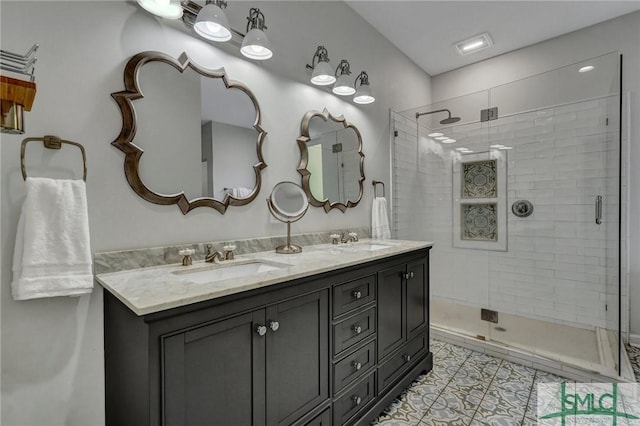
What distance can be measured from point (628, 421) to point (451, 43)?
319 cm

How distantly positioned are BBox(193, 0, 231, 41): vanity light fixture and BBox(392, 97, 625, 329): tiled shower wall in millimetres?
1990

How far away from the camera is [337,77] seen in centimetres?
232

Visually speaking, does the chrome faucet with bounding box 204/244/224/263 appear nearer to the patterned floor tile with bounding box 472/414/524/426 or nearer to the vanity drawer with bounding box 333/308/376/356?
the vanity drawer with bounding box 333/308/376/356

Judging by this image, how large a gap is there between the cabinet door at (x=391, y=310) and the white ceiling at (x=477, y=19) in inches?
84.8

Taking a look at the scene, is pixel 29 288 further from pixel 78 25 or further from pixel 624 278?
pixel 624 278

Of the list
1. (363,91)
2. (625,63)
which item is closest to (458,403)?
(363,91)

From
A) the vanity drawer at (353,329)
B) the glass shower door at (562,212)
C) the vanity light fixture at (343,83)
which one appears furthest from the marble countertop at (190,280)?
the glass shower door at (562,212)

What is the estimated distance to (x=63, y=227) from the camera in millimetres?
1059

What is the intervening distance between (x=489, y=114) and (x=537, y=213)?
1.04m

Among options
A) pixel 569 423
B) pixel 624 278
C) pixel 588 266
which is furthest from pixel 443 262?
pixel 569 423

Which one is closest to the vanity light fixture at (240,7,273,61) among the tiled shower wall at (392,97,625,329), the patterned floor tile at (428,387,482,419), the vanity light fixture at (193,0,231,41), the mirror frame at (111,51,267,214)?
the vanity light fixture at (193,0,231,41)

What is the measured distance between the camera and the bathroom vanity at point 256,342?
0.92 meters

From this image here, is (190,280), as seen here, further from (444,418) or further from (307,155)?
(444,418)

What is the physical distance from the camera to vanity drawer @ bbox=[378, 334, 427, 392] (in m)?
1.76
